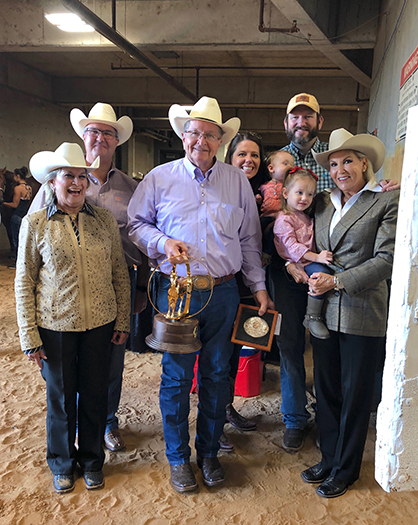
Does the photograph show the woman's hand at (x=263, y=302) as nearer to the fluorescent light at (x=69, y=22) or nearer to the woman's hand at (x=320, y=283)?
the woman's hand at (x=320, y=283)

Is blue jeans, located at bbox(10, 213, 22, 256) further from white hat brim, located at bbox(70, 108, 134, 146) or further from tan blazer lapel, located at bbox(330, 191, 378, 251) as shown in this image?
tan blazer lapel, located at bbox(330, 191, 378, 251)


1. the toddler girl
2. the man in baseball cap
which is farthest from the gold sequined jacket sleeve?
the man in baseball cap

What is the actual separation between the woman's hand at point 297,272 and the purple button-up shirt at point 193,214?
1.05 ft

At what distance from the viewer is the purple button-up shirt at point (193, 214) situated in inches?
99.0

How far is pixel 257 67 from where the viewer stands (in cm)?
1062

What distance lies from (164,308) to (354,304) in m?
1.07

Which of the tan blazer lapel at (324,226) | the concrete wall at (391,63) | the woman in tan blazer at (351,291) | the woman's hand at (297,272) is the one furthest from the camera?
the concrete wall at (391,63)

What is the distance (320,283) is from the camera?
2.41 meters

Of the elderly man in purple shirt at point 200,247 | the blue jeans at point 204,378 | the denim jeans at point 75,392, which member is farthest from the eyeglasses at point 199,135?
the denim jeans at point 75,392

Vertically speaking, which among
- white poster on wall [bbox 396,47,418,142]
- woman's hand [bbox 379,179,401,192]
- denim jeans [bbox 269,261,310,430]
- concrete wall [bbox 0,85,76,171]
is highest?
concrete wall [bbox 0,85,76,171]

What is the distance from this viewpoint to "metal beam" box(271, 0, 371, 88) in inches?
199

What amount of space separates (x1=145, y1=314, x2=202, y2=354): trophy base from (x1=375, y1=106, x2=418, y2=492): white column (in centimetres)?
115

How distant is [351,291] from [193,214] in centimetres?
96

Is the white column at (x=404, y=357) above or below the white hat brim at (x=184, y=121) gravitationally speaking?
below
